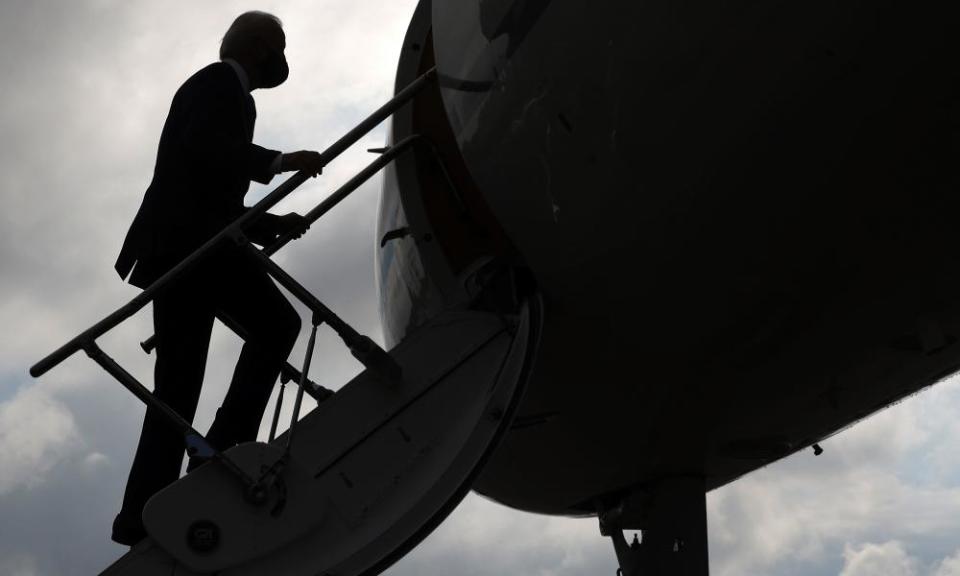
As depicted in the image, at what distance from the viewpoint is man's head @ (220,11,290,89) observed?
5.65 meters

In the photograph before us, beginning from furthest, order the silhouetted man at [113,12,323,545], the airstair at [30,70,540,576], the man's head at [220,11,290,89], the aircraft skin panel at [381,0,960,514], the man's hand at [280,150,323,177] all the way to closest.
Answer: the man's head at [220,11,290,89], the man's hand at [280,150,323,177], the silhouetted man at [113,12,323,545], the airstair at [30,70,540,576], the aircraft skin panel at [381,0,960,514]

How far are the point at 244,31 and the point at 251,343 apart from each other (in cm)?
145

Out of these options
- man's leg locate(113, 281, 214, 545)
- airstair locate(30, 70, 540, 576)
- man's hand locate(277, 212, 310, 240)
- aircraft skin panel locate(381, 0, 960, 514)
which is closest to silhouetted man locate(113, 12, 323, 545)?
man's leg locate(113, 281, 214, 545)

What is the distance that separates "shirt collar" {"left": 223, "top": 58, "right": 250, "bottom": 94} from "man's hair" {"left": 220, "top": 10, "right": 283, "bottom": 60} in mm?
85

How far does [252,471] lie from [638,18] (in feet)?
7.35

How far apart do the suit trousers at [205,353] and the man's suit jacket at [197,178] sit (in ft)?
0.52

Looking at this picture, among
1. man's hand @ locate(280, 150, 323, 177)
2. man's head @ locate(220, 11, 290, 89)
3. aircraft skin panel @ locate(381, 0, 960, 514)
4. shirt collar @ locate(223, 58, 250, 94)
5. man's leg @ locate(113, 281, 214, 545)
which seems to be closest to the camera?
aircraft skin panel @ locate(381, 0, 960, 514)

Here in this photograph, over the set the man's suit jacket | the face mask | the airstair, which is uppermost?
the face mask

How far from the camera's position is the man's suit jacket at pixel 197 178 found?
5.21 metres

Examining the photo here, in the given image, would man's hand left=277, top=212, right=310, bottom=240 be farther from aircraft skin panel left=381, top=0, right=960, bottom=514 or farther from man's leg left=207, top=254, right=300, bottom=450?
aircraft skin panel left=381, top=0, right=960, bottom=514

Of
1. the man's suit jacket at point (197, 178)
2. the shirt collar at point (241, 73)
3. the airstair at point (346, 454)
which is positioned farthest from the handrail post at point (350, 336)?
the shirt collar at point (241, 73)

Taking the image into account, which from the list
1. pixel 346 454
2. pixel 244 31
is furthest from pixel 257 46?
pixel 346 454

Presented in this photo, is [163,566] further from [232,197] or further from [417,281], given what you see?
[417,281]

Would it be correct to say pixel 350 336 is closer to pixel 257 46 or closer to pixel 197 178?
pixel 197 178
